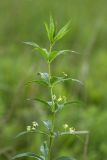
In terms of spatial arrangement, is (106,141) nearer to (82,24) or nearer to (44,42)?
(44,42)

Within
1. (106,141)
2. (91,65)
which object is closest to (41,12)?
(91,65)

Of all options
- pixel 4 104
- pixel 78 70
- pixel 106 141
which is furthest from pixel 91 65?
pixel 106 141

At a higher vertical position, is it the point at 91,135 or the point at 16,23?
the point at 16,23

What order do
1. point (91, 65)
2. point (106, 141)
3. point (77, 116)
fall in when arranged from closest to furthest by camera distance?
point (106, 141), point (77, 116), point (91, 65)

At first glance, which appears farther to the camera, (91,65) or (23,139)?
(91,65)

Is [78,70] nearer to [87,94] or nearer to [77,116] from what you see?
[87,94]

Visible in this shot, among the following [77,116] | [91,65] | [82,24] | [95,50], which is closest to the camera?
[77,116]
